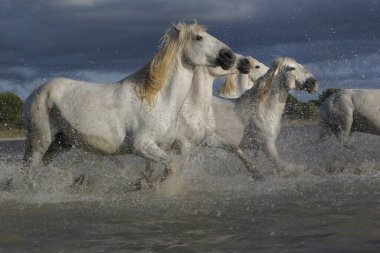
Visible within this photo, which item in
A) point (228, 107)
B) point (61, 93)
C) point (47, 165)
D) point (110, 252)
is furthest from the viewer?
point (228, 107)

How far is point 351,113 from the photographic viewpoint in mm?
10836

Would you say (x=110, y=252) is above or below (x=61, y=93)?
below

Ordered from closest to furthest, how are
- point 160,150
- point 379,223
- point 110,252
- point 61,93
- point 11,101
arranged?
point 110,252
point 379,223
point 160,150
point 61,93
point 11,101

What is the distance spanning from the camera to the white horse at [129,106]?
21.9 ft

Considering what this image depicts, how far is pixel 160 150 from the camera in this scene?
6559mm

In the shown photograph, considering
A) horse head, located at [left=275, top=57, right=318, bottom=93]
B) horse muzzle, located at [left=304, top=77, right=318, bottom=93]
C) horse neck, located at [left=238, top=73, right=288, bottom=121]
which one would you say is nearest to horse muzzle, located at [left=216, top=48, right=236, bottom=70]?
horse neck, located at [left=238, top=73, right=288, bottom=121]

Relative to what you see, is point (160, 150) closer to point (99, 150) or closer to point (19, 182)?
point (99, 150)

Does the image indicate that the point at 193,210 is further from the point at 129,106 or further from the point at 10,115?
the point at 10,115

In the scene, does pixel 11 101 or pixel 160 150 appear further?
pixel 11 101

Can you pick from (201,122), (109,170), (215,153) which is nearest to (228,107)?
(215,153)

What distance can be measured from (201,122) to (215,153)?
1724mm

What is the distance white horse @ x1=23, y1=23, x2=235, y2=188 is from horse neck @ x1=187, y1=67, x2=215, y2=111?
1.19 metres

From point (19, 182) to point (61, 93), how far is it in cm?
110

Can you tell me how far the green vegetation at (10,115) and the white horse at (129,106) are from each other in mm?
29855
